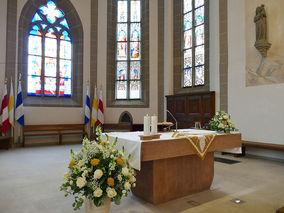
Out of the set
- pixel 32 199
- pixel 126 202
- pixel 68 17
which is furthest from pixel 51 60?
pixel 126 202

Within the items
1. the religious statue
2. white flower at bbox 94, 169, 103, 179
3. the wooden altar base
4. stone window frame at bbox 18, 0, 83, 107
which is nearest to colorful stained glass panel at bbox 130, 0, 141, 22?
stone window frame at bbox 18, 0, 83, 107

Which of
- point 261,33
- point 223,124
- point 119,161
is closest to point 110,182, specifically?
point 119,161

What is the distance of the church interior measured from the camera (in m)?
3.24

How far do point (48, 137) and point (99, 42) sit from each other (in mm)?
→ 4816

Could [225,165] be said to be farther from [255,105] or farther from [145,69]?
[145,69]

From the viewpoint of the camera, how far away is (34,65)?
9852 millimetres

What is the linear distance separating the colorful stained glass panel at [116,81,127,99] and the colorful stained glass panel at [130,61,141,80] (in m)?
0.51

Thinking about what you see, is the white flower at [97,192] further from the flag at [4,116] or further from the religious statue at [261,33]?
the flag at [4,116]

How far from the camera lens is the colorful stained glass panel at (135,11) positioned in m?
11.2

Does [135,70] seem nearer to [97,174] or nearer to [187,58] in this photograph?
[187,58]

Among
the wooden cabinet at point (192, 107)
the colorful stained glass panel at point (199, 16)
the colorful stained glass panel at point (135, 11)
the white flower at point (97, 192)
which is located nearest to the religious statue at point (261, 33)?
the wooden cabinet at point (192, 107)

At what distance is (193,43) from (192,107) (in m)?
2.74

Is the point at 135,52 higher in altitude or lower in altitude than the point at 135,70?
higher

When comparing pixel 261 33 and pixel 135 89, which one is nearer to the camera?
pixel 261 33
